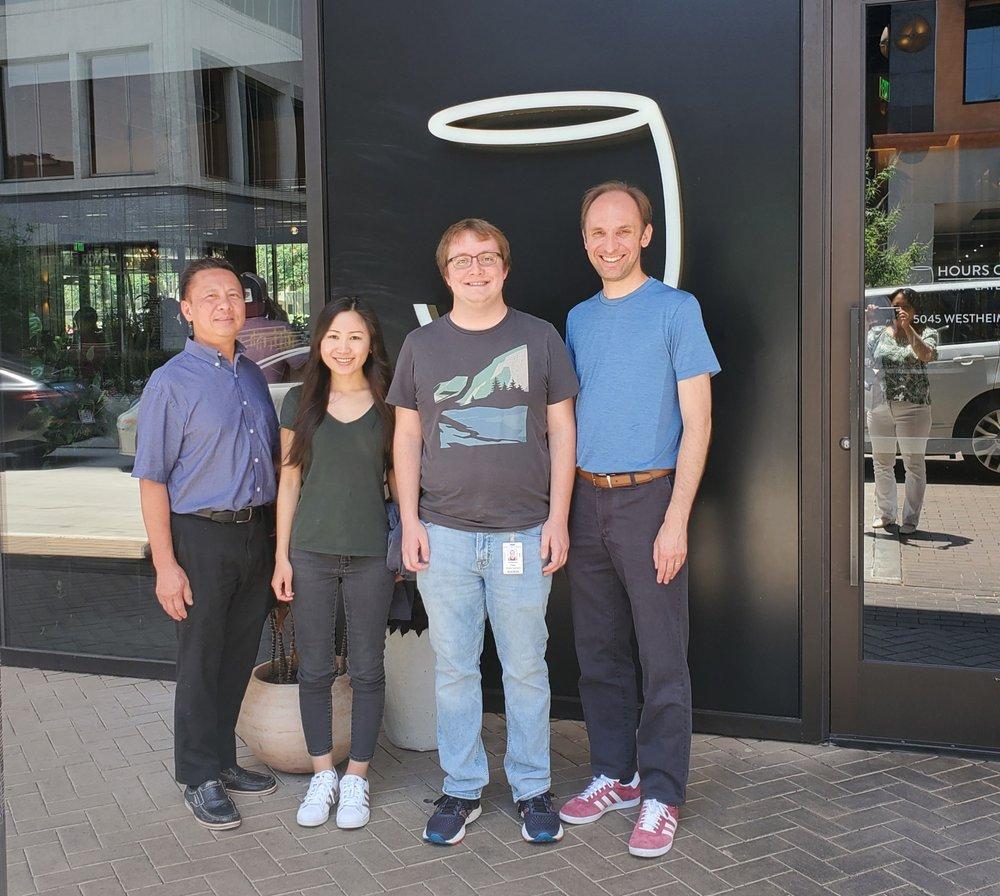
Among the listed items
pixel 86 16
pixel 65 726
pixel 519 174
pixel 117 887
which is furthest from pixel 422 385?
pixel 86 16

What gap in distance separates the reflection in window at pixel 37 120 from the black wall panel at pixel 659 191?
4.67 feet

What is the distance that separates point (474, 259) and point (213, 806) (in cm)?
197

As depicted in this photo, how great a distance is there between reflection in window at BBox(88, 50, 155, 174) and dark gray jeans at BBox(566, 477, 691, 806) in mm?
2851

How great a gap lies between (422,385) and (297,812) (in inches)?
58.5

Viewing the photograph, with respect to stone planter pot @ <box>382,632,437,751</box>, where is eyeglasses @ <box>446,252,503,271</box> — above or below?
above

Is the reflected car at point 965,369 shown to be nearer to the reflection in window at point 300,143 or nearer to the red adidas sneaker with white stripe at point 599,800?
the red adidas sneaker with white stripe at point 599,800

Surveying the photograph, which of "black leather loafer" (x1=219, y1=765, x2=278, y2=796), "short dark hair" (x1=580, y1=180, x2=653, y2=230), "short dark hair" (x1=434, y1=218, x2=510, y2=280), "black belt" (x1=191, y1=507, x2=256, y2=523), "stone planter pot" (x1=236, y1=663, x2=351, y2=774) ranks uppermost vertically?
"short dark hair" (x1=580, y1=180, x2=653, y2=230)

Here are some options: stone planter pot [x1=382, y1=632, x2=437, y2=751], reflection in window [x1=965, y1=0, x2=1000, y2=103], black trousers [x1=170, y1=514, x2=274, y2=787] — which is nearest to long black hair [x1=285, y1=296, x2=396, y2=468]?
black trousers [x1=170, y1=514, x2=274, y2=787]

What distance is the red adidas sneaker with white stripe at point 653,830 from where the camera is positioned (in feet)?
10.4

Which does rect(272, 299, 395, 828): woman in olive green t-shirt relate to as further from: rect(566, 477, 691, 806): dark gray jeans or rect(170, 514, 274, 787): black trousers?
rect(566, 477, 691, 806): dark gray jeans

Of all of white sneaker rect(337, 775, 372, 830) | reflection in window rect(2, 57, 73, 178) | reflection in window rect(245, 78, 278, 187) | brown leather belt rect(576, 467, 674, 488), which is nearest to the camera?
brown leather belt rect(576, 467, 674, 488)

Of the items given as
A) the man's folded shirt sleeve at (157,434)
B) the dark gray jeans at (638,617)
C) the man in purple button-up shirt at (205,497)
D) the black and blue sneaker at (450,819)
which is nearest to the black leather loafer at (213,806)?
the man in purple button-up shirt at (205,497)

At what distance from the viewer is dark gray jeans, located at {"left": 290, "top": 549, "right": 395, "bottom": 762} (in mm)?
3467

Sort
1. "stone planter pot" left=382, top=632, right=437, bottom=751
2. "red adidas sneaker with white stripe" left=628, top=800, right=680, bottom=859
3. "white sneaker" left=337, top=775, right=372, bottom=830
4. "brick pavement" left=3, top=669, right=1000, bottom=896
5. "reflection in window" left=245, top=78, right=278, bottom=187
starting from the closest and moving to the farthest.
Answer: "brick pavement" left=3, top=669, right=1000, bottom=896 → "red adidas sneaker with white stripe" left=628, top=800, right=680, bottom=859 → "white sneaker" left=337, top=775, right=372, bottom=830 → "stone planter pot" left=382, top=632, right=437, bottom=751 → "reflection in window" left=245, top=78, right=278, bottom=187
